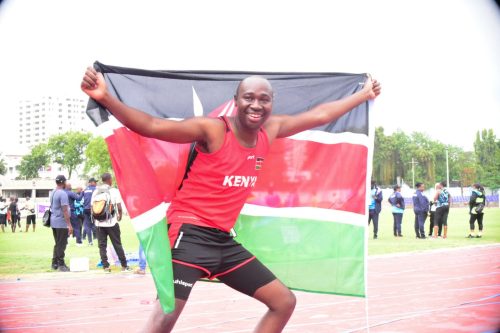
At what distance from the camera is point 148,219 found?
14.2ft

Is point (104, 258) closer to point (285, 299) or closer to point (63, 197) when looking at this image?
point (63, 197)

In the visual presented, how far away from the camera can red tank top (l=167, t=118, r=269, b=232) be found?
4.17m

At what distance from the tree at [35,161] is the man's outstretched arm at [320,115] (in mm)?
105857

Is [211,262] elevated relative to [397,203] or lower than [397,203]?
elevated

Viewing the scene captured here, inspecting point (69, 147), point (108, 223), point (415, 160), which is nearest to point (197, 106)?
point (108, 223)

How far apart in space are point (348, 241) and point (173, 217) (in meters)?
1.81

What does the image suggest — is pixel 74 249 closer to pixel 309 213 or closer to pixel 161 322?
pixel 309 213

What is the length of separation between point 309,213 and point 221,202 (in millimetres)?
1394

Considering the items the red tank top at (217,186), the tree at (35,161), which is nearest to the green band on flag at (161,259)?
the red tank top at (217,186)

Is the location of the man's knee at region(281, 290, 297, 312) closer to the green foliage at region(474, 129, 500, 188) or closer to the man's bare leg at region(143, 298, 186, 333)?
the man's bare leg at region(143, 298, 186, 333)

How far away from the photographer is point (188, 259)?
4094 mm

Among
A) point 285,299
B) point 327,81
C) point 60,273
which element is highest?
point 327,81

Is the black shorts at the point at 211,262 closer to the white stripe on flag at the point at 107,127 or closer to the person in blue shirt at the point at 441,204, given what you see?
the white stripe on flag at the point at 107,127

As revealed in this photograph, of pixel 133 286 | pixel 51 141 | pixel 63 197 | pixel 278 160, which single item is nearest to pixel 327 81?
pixel 278 160
